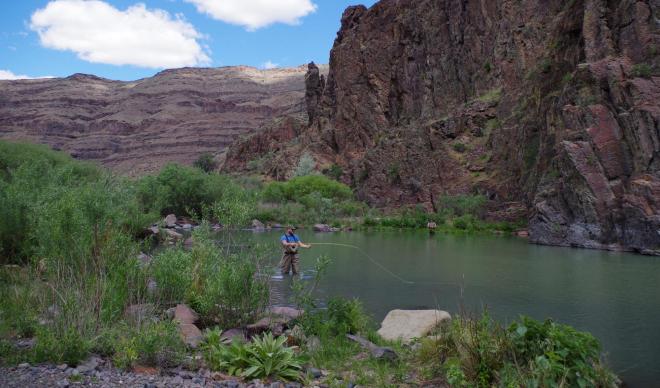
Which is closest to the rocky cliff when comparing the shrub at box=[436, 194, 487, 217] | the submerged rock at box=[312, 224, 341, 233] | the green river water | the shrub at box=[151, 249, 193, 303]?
the shrub at box=[436, 194, 487, 217]

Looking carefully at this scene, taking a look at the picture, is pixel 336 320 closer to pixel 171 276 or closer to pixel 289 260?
pixel 171 276

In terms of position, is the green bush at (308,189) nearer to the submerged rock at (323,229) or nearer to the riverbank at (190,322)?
the submerged rock at (323,229)

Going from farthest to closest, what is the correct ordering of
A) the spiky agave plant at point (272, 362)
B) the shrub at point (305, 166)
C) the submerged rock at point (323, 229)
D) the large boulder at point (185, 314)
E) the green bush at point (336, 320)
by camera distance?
1. the shrub at point (305, 166)
2. the submerged rock at point (323, 229)
3. the green bush at point (336, 320)
4. the large boulder at point (185, 314)
5. the spiky agave plant at point (272, 362)

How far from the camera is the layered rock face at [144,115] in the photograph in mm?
151125

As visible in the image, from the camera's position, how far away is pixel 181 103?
182 meters

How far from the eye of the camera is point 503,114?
5584 cm

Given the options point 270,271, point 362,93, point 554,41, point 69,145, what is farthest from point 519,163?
point 69,145

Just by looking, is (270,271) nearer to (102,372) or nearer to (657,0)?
(102,372)

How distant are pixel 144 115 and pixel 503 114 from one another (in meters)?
151

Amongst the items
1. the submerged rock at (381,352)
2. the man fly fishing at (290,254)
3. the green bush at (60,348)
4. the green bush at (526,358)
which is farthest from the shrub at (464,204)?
the green bush at (60,348)

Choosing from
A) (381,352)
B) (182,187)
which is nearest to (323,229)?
(182,187)

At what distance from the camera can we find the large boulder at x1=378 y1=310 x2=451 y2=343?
958 cm

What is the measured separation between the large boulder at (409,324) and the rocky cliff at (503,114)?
76.4ft

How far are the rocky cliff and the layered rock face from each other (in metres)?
57.9
